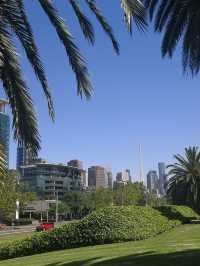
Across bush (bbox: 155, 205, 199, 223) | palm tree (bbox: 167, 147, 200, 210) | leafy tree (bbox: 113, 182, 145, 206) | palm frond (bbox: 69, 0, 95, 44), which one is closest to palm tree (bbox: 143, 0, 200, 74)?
palm frond (bbox: 69, 0, 95, 44)

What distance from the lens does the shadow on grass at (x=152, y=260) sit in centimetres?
1324

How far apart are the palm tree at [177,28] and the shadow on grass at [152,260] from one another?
5.92m

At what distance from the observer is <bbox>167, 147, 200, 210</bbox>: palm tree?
66.2 meters

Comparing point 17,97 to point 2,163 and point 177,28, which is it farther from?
point 177,28

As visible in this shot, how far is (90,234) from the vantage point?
939 inches

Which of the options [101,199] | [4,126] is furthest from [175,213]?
[101,199]

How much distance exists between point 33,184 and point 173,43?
601 ft

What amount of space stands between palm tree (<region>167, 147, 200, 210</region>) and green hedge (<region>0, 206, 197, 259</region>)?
133 feet

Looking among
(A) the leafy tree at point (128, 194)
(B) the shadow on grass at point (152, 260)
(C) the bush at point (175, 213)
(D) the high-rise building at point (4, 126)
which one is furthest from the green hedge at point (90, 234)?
(A) the leafy tree at point (128, 194)

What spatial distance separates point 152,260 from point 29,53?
677 cm

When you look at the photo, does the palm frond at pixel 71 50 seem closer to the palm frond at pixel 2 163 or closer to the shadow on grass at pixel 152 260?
the palm frond at pixel 2 163

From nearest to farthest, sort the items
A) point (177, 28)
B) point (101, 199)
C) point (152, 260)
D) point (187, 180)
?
point (152, 260) < point (177, 28) < point (187, 180) < point (101, 199)

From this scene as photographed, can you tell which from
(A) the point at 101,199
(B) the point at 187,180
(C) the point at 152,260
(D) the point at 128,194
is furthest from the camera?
(A) the point at 101,199

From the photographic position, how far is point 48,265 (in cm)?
1524
